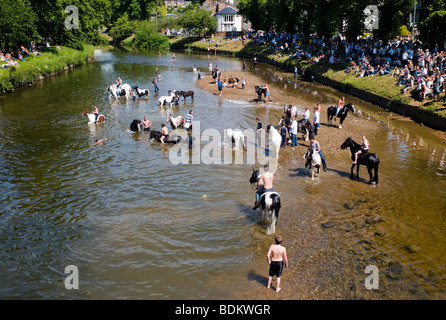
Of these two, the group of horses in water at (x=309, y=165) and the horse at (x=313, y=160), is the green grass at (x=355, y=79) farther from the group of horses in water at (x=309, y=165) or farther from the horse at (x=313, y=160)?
the horse at (x=313, y=160)

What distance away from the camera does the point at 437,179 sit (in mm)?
18234

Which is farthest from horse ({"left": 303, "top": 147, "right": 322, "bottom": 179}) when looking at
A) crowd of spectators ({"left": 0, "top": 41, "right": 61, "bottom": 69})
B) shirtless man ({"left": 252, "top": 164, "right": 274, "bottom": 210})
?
crowd of spectators ({"left": 0, "top": 41, "right": 61, "bottom": 69})

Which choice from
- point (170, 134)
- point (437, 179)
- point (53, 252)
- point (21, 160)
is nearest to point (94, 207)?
point (53, 252)

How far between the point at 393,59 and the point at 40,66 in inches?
1739

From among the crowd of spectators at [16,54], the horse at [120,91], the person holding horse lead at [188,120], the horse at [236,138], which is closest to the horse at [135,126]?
the person holding horse lead at [188,120]

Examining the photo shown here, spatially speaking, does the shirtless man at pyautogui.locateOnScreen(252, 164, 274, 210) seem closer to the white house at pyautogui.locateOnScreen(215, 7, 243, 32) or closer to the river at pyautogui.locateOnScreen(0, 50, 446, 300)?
the river at pyautogui.locateOnScreen(0, 50, 446, 300)

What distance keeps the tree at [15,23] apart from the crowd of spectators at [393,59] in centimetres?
3969

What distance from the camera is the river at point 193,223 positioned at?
1075 centimetres

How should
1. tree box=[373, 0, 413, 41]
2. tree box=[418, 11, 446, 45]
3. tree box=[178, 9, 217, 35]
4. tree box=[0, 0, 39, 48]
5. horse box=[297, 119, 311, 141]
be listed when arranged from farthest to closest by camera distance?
tree box=[178, 9, 217, 35]
tree box=[0, 0, 39, 48]
tree box=[373, 0, 413, 41]
tree box=[418, 11, 446, 45]
horse box=[297, 119, 311, 141]

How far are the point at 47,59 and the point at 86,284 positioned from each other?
49936mm

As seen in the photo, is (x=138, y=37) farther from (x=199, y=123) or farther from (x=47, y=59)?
(x=199, y=123)

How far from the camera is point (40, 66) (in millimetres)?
47750

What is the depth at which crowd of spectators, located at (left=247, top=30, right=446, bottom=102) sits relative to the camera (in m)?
30.0

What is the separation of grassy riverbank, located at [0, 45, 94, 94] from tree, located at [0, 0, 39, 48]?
288 centimetres
